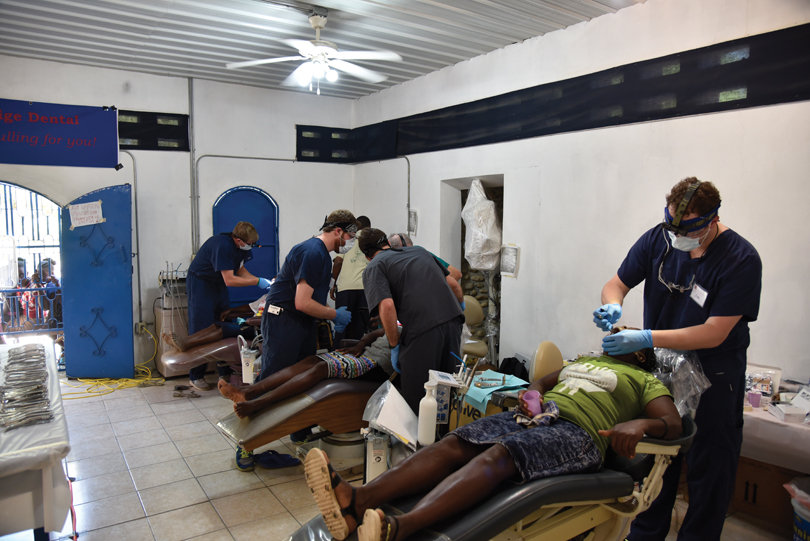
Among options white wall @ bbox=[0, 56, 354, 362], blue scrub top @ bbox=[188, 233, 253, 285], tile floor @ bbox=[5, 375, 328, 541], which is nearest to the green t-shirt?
tile floor @ bbox=[5, 375, 328, 541]

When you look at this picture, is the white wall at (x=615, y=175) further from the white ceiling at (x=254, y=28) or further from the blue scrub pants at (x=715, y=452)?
the blue scrub pants at (x=715, y=452)

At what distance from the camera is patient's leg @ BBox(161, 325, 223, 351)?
4410 mm

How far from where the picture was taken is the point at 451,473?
1986 mm

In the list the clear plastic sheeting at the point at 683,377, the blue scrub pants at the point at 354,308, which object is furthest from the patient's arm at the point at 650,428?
the blue scrub pants at the point at 354,308

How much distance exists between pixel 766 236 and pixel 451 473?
2362mm

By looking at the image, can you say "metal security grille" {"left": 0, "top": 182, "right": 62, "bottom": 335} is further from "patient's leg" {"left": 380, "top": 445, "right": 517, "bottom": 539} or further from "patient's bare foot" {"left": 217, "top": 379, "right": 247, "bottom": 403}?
"patient's leg" {"left": 380, "top": 445, "right": 517, "bottom": 539}

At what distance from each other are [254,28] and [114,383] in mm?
3647

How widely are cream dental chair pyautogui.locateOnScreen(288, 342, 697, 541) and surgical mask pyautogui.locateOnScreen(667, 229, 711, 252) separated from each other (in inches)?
28.8

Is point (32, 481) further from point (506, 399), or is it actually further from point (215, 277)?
point (215, 277)

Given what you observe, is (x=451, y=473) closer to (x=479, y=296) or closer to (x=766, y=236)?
(x=766, y=236)

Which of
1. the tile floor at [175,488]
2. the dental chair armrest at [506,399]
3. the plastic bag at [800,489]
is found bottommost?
the tile floor at [175,488]

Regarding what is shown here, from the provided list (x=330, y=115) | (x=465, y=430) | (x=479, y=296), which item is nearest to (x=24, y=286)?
(x=330, y=115)

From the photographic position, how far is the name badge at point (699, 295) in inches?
89.7

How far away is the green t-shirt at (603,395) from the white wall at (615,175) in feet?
4.47
